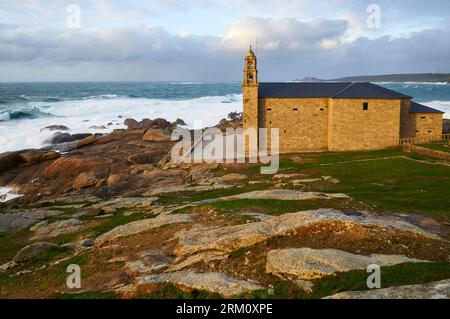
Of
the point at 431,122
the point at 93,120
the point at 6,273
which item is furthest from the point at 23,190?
the point at 93,120

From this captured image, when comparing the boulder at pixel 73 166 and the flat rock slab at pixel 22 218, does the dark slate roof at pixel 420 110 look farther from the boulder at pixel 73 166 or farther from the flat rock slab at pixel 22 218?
the flat rock slab at pixel 22 218

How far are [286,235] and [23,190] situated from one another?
32960 millimetres

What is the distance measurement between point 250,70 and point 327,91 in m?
8.81

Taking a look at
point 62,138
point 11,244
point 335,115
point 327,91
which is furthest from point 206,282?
point 62,138

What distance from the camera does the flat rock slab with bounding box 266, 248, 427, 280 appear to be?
12203 millimetres

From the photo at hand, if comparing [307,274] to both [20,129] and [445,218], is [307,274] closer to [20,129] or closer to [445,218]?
[445,218]

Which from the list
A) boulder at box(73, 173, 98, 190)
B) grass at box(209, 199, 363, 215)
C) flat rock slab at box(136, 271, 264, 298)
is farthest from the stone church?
flat rock slab at box(136, 271, 264, 298)

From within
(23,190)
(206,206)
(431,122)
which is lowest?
(23,190)

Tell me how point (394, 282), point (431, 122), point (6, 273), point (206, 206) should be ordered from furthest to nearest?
point (431, 122), point (206, 206), point (6, 273), point (394, 282)

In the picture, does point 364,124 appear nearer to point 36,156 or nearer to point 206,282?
point 206,282

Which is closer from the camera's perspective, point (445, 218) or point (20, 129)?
point (445, 218)

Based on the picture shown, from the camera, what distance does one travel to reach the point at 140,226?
1980 centimetres

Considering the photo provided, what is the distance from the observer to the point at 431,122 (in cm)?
4194

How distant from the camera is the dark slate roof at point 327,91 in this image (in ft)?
133
